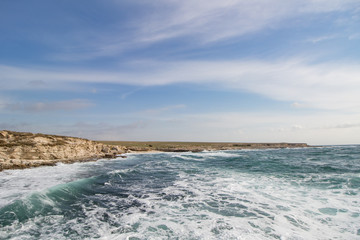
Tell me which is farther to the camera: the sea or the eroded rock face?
the eroded rock face

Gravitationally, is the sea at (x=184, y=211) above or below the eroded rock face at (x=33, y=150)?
below

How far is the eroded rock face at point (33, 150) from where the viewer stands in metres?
24.5

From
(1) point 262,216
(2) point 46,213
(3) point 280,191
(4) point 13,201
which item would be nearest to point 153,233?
(1) point 262,216

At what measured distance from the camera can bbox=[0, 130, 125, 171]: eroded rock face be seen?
24483 millimetres

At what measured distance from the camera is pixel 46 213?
902 centimetres

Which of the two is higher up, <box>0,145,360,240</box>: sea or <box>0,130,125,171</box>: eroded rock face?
<box>0,130,125,171</box>: eroded rock face

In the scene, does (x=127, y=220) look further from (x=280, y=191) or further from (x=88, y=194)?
(x=280, y=191)

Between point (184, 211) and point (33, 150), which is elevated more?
point (33, 150)

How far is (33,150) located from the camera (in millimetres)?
27844

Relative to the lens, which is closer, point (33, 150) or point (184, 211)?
point (184, 211)

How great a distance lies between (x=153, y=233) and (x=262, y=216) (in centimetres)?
449

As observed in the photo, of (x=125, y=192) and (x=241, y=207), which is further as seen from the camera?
(x=125, y=192)

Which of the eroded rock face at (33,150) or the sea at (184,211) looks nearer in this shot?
the sea at (184,211)

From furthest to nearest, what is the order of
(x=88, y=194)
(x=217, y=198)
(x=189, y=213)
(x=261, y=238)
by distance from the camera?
1. (x=88, y=194)
2. (x=217, y=198)
3. (x=189, y=213)
4. (x=261, y=238)
